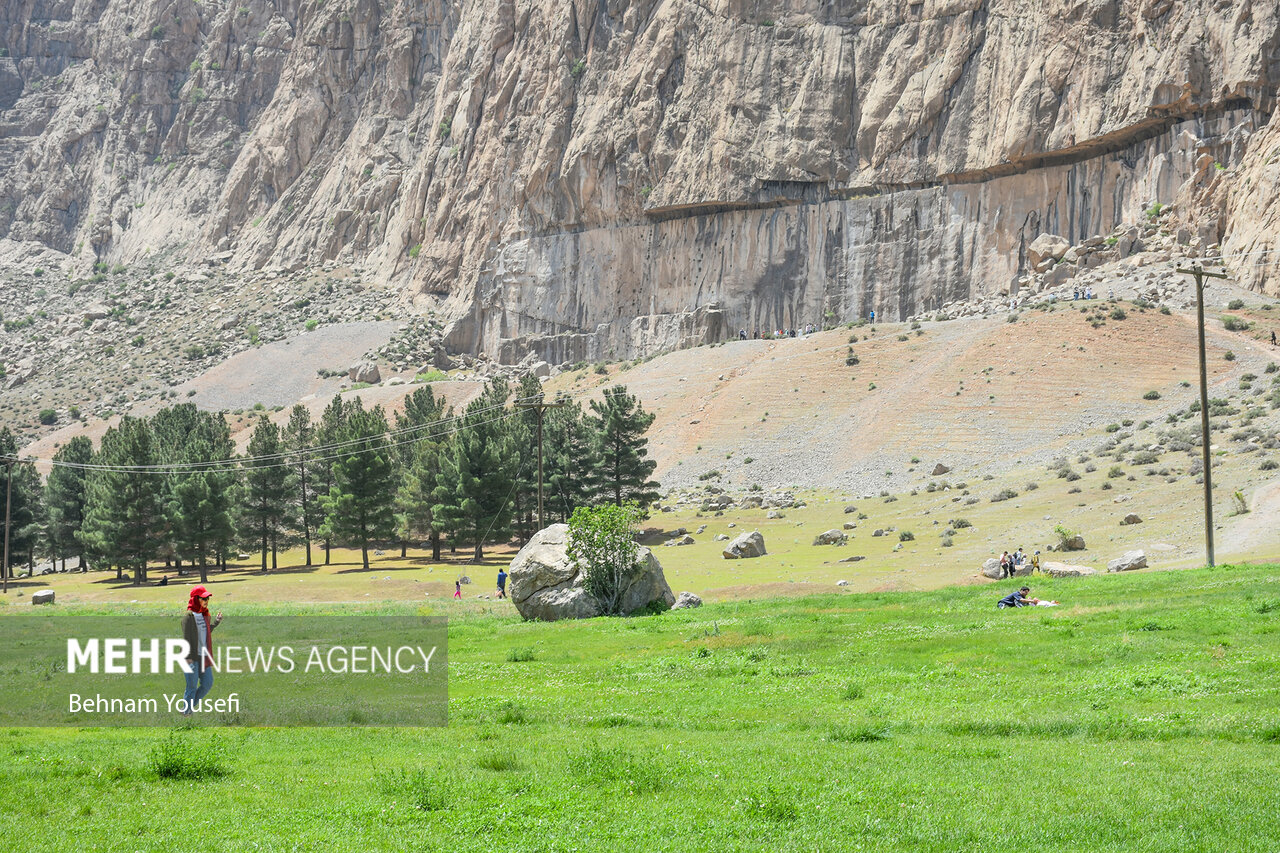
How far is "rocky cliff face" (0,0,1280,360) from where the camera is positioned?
8894 centimetres

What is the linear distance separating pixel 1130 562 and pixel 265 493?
47234 mm

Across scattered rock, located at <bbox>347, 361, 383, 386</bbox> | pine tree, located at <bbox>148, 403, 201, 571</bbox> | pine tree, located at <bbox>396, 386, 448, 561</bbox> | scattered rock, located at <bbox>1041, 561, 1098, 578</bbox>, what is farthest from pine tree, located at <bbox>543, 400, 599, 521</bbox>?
scattered rock, located at <bbox>347, 361, 383, 386</bbox>

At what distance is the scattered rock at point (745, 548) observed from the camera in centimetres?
5025

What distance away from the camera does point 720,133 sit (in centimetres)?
10912

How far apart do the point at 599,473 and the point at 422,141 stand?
9759 cm

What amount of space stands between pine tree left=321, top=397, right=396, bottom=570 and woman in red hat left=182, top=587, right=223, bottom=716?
45.6 m

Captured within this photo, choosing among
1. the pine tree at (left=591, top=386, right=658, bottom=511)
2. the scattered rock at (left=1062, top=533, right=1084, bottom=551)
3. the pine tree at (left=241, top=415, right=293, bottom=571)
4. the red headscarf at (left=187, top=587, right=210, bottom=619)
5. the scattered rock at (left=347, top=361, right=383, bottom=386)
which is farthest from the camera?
the scattered rock at (left=347, top=361, right=383, bottom=386)

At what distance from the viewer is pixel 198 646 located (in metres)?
14.1

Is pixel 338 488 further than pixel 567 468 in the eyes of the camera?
No

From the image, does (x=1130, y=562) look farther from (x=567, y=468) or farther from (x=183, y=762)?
(x=567, y=468)

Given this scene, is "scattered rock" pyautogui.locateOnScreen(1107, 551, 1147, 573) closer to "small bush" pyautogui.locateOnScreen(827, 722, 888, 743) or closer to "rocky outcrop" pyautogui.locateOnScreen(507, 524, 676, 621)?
"rocky outcrop" pyautogui.locateOnScreen(507, 524, 676, 621)

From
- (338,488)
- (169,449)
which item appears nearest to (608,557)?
(338,488)

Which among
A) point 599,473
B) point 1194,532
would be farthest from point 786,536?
point 1194,532

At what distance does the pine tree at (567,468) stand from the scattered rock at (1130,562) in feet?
101
